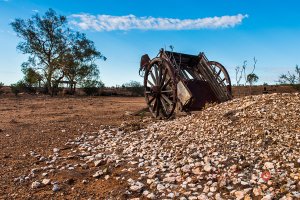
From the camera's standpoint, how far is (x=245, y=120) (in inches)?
304

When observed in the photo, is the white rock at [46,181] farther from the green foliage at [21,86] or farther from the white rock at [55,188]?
the green foliage at [21,86]

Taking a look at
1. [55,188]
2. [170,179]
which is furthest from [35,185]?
[170,179]

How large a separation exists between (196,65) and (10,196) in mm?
8859

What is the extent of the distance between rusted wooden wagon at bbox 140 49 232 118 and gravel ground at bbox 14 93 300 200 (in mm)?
1728

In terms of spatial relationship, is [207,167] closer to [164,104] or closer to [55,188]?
[55,188]

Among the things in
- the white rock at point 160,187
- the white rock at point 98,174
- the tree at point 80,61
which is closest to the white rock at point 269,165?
the white rock at point 160,187

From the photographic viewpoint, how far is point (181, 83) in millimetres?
10664

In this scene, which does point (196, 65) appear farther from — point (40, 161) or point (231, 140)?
point (40, 161)

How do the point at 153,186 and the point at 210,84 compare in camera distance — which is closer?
the point at 153,186

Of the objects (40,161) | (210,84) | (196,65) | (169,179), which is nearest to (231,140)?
(169,179)

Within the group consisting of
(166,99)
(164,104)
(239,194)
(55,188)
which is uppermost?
(166,99)

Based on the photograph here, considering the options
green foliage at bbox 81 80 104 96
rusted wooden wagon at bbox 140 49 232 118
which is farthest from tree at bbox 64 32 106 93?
rusted wooden wagon at bbox 140 49 232 118

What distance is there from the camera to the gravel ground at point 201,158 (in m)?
5.15

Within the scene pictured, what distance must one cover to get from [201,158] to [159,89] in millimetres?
6039
